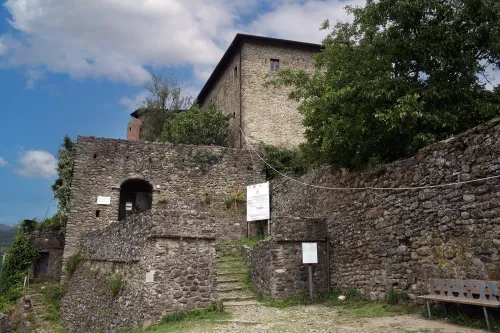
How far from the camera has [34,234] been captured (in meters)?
17.4

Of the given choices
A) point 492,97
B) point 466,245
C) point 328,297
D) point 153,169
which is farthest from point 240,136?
point 466,245

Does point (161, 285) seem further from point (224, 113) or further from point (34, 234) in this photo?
point (224, 113)

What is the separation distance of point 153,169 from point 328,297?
1044 cm

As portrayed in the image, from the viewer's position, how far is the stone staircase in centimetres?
1091

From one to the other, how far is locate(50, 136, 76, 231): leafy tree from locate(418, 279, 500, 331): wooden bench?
49.5ft

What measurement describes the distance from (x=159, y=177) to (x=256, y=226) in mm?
4888

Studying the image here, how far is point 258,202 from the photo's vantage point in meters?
17.8

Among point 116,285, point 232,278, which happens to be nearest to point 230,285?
point 232,278

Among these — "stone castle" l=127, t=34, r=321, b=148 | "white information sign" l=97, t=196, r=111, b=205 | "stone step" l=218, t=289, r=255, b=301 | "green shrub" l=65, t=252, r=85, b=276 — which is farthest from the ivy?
"stone castle" l=127, t=34, r=321, b=148

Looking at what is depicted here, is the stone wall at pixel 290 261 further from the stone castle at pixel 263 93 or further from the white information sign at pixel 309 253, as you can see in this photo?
the stone castle at pixel 263 93

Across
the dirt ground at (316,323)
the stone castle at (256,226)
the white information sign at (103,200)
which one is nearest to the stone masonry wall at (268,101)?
the stone castle at (256,226)

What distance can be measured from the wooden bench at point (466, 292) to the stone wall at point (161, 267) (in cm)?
462

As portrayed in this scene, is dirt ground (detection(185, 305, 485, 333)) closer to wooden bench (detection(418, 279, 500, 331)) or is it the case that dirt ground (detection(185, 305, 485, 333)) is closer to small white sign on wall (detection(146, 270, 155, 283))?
wooden bench (detection(418, 279, 500, 331))

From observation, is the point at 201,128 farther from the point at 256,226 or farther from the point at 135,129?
the point at 135,129
